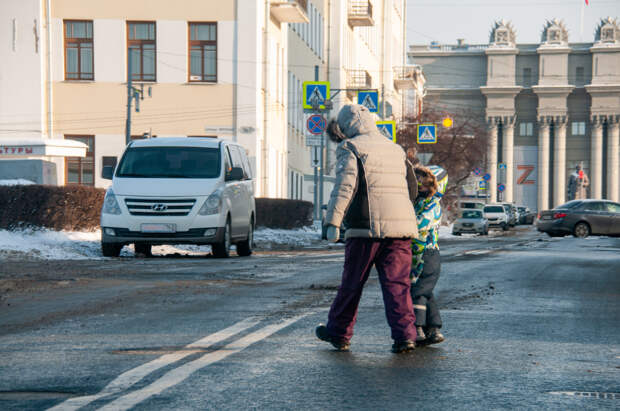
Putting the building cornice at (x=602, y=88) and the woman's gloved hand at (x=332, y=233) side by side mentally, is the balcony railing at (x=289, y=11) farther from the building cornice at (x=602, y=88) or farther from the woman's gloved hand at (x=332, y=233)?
the building cornice at (x=602, y=88)

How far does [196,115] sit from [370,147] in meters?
31.0

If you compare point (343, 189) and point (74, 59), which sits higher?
point (74, 59)

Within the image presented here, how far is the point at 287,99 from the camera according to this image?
152 ft

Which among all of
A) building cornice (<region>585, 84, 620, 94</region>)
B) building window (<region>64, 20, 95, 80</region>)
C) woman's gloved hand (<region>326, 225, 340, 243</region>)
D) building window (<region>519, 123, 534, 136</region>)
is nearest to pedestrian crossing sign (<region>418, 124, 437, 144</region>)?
building window (<region>64, 20, 95, 80</region>)

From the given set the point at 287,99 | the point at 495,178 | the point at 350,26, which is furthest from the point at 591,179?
the point at 287,99

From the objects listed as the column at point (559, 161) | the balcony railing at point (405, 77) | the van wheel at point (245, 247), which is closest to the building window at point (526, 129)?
the column at point (559, 161)

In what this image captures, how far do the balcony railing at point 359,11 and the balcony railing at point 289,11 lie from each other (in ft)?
57.6

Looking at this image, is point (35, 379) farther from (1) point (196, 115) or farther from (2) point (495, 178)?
(2) point (495, 178)

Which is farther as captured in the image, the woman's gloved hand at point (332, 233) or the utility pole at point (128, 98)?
the utility pole at point (128, 98)

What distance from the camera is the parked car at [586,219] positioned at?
1598 inches

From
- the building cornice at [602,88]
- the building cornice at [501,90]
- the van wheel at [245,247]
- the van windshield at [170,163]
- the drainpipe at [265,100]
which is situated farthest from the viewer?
the building cornice at [501,90]

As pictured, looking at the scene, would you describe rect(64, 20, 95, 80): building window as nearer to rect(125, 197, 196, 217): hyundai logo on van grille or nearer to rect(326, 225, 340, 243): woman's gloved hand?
rect(125, 197, 196, 217): hyundai logo on van grille

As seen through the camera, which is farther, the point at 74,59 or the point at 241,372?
the point at 74,59

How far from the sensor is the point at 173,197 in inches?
708
